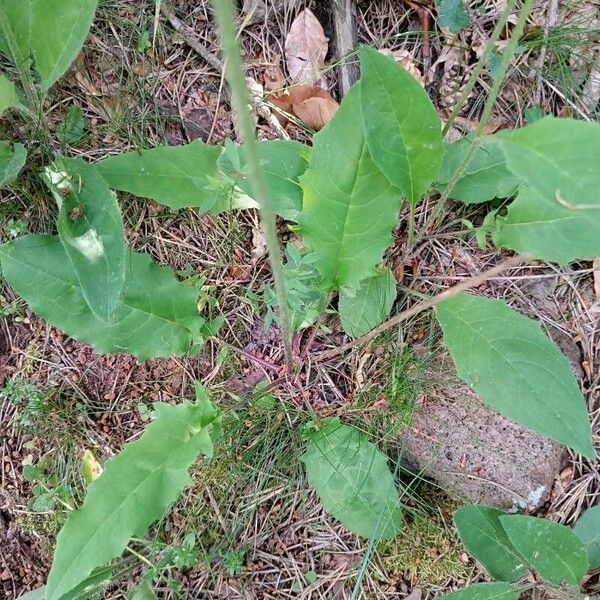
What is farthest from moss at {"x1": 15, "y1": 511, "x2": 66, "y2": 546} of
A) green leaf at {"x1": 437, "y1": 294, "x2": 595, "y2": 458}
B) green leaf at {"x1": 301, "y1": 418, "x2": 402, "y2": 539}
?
green leaf at {"x1": 437, "y1": 294, "x2": 595, "y2": 458}

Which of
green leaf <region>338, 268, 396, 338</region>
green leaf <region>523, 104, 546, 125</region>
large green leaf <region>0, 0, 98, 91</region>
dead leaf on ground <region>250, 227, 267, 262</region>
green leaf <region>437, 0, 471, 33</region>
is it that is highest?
green leaf <region>437, 0, 471, 33</region>

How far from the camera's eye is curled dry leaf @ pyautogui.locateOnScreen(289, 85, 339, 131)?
1789 mm

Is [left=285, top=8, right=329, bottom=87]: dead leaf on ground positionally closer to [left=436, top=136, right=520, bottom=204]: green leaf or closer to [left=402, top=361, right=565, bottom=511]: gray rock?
[left=436, top=136, right=520, bottom=204]: green leaf

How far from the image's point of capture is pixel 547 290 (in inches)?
71.5

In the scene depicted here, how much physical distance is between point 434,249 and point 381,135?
0.52 m

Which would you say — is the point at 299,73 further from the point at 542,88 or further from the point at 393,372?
the point at 393,372

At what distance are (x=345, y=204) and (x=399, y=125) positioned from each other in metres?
0.23

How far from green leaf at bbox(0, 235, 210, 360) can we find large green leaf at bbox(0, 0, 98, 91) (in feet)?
1.46

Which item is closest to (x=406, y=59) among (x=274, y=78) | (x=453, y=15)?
(x=453, y=15)

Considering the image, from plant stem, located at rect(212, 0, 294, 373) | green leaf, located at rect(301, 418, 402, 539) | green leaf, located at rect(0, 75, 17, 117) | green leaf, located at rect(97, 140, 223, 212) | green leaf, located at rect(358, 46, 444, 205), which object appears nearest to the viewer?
plant stem, located at rect(212, 0, 294, 373)

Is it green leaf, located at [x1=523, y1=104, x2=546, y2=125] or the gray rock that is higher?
green leaf, located at [x1=523, y1=104, x2=546, y2=125]

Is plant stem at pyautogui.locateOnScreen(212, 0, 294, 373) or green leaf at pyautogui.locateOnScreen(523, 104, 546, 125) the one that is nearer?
plant stem at pyautogui.locateOnScreen(212, 0, 294, 373)

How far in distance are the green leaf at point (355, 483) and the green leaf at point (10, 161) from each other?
3.69 feet

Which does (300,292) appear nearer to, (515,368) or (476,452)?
(515,368)
